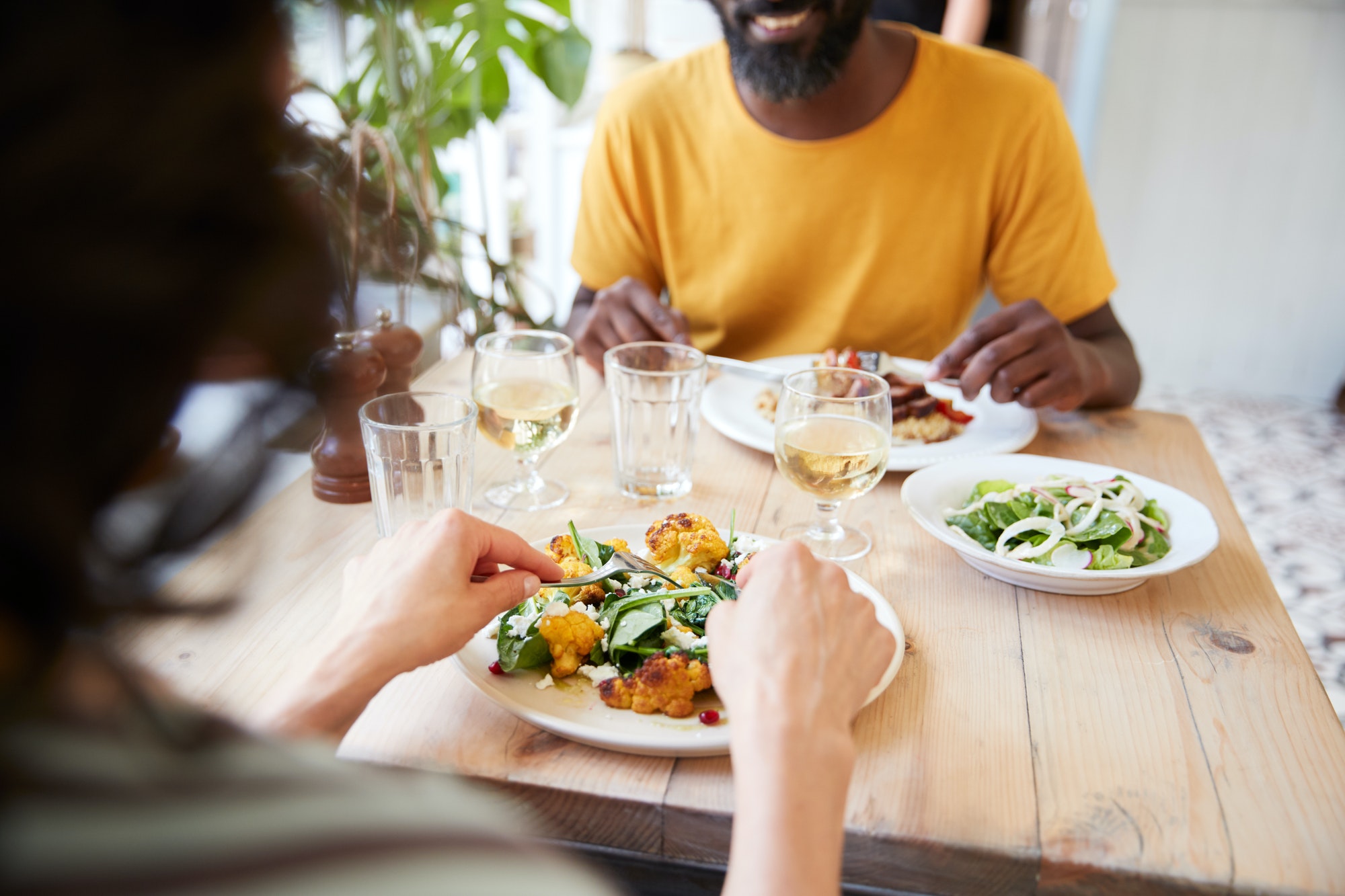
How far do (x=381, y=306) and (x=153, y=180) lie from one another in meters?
0.99

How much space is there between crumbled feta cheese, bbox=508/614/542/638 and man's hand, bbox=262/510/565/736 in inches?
0.9

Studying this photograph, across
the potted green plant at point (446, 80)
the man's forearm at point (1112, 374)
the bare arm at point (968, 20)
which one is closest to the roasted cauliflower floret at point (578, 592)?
the man's forearm at point (1112, 374)

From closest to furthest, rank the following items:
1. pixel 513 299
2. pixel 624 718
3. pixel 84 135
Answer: pixel 84 135
pixel 624 718
pixel 513 299

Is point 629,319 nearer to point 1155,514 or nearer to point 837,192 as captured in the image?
point 837,192

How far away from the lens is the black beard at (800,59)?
5.88 feet

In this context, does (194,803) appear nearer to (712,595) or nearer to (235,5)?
(235,5)

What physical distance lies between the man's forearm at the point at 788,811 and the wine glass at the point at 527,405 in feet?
2.00

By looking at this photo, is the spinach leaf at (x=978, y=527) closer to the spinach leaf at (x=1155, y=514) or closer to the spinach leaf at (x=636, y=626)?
the spinach leaf at (x=1155, y=514)

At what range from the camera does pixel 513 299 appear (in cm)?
245

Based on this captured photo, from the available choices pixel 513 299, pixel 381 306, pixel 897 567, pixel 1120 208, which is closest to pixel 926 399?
pixel 897 567

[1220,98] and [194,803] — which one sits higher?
[194,803]

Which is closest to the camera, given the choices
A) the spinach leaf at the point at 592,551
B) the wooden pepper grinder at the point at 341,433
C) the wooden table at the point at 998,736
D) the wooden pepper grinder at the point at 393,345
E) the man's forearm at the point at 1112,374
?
the wooden table at the point at 998,736

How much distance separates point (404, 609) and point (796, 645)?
0.98 feet

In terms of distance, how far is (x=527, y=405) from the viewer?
4.06ft
